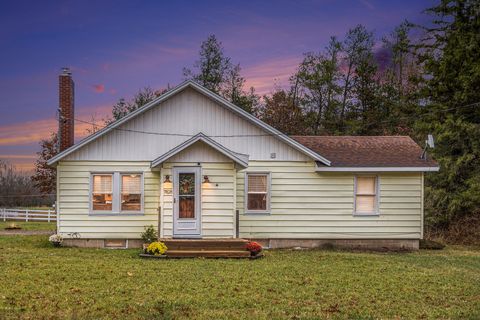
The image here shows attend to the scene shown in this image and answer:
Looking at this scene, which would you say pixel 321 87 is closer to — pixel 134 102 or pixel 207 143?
pixel 134 102

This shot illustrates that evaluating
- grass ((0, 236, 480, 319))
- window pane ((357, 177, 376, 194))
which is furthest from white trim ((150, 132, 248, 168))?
window pane ((357, 177, 376, 194))

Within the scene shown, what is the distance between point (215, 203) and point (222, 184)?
2.28ft

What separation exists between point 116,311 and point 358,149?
14721mm

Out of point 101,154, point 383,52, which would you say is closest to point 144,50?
point 101,154

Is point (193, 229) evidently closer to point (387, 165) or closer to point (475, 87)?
point (387, 165)

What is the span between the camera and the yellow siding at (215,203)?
18.7 meters

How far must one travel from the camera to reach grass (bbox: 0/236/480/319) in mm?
9289

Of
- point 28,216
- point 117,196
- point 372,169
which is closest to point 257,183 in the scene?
point 372,169

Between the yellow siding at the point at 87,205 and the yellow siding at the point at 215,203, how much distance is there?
116 cm

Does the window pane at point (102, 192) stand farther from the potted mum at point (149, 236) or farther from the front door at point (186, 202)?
the front door at point (186, 202)

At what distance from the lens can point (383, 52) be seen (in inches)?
1574

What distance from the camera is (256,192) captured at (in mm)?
20203

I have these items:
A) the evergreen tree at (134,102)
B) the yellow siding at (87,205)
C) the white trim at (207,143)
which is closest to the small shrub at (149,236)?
the yellow siding at (87,205)

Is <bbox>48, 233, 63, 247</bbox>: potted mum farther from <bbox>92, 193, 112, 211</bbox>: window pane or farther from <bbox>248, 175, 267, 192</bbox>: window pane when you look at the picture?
<bbox>248, 175, 267, 192</bbox>: window pane
